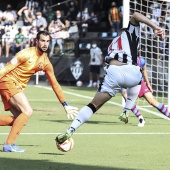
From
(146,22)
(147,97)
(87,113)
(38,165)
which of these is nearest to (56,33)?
(147,97)

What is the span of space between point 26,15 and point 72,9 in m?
3.20

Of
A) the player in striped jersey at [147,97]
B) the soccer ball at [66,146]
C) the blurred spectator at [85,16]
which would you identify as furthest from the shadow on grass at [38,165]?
the blurred spectator at [85,16]

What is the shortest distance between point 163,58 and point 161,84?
1.03 m

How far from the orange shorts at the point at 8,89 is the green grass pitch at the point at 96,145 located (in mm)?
807

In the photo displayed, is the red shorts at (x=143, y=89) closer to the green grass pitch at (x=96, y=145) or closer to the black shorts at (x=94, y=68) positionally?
the green grass pitch at (x=96, y=145)

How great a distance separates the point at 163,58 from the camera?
896 inches

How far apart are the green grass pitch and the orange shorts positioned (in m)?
0.81

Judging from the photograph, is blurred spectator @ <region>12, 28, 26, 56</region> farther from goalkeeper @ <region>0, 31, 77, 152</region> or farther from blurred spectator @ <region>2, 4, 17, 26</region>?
goalkeeper @ <region>0, 31, 77, 152</region>

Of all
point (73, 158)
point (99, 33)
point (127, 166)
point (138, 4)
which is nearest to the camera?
point (127, 166)

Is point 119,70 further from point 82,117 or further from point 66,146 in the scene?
point 66,146

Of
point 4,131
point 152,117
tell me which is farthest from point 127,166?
point 152,117

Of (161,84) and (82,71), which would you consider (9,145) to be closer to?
(161,84)

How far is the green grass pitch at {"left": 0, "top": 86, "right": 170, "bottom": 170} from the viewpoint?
9.40 m

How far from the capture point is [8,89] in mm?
10758
